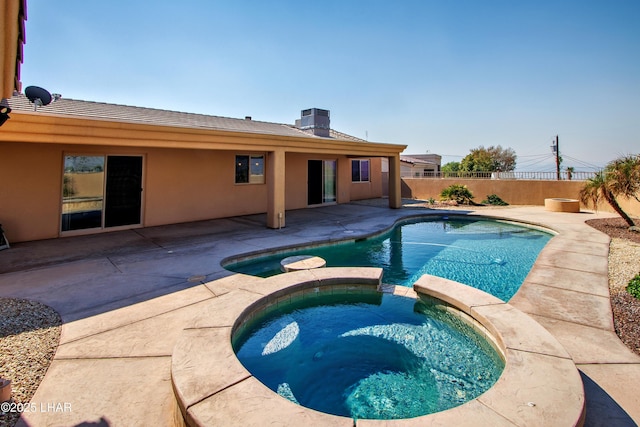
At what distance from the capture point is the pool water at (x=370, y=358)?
2803mm

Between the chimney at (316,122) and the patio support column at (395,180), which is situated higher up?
the chimney at (316,122)

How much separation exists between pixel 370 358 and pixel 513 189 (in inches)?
660

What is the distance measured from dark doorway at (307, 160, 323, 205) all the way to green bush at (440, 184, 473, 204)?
7345 millimetres

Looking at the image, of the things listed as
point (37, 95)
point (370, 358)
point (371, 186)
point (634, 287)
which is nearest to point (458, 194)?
point (371, 186)

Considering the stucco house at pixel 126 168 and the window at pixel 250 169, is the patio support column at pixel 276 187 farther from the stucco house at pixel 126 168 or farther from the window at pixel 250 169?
the window at pixel 250 169

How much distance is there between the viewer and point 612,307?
171 inches

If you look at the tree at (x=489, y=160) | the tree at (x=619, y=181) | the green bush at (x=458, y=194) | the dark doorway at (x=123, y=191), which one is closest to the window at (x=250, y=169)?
the dark doorway at (x=123, y=191)

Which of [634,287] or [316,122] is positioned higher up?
[316,122]

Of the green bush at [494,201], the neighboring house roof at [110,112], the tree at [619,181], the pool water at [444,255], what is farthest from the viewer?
the green bush at [494,201]

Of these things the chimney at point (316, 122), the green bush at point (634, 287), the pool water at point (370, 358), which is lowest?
the pool water at point (370, 358)

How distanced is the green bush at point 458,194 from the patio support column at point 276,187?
36.2 ft

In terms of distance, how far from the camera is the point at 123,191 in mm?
9156

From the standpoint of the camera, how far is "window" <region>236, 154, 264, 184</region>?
39.1 feet

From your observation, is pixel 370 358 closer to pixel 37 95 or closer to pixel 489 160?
pixel 37 95
